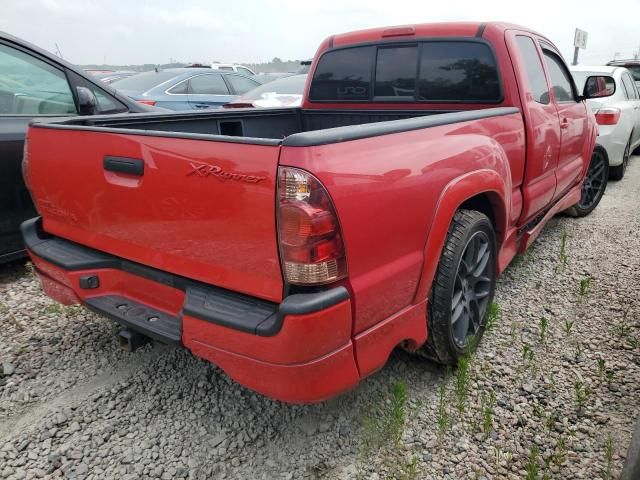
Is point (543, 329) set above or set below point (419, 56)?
below

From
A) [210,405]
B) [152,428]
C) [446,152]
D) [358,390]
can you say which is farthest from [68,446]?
[446,152]

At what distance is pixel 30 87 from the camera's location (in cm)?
371

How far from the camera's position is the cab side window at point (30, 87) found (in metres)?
3.57

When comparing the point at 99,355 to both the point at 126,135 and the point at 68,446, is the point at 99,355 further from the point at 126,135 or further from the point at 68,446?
the point at 126,135

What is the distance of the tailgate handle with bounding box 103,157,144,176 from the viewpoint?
193 centimetres

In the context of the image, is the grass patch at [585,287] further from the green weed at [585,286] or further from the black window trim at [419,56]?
the black window trim at [419,56]

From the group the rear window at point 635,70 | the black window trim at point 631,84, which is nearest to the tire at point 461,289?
the black window trim at point 631,84

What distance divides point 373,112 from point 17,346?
278 cm

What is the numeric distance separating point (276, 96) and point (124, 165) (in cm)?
548

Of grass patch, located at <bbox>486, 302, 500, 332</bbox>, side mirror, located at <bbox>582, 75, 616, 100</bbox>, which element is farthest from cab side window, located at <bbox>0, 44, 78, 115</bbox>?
side mirror, located at <bbox>582, 75, 616, 100</bbox>

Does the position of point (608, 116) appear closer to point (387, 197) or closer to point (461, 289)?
point (461, 289)

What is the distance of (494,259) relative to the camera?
284 cm

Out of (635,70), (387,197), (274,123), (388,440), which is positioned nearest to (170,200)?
(387,197)

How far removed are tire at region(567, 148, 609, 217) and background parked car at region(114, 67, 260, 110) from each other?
578 centimetres
